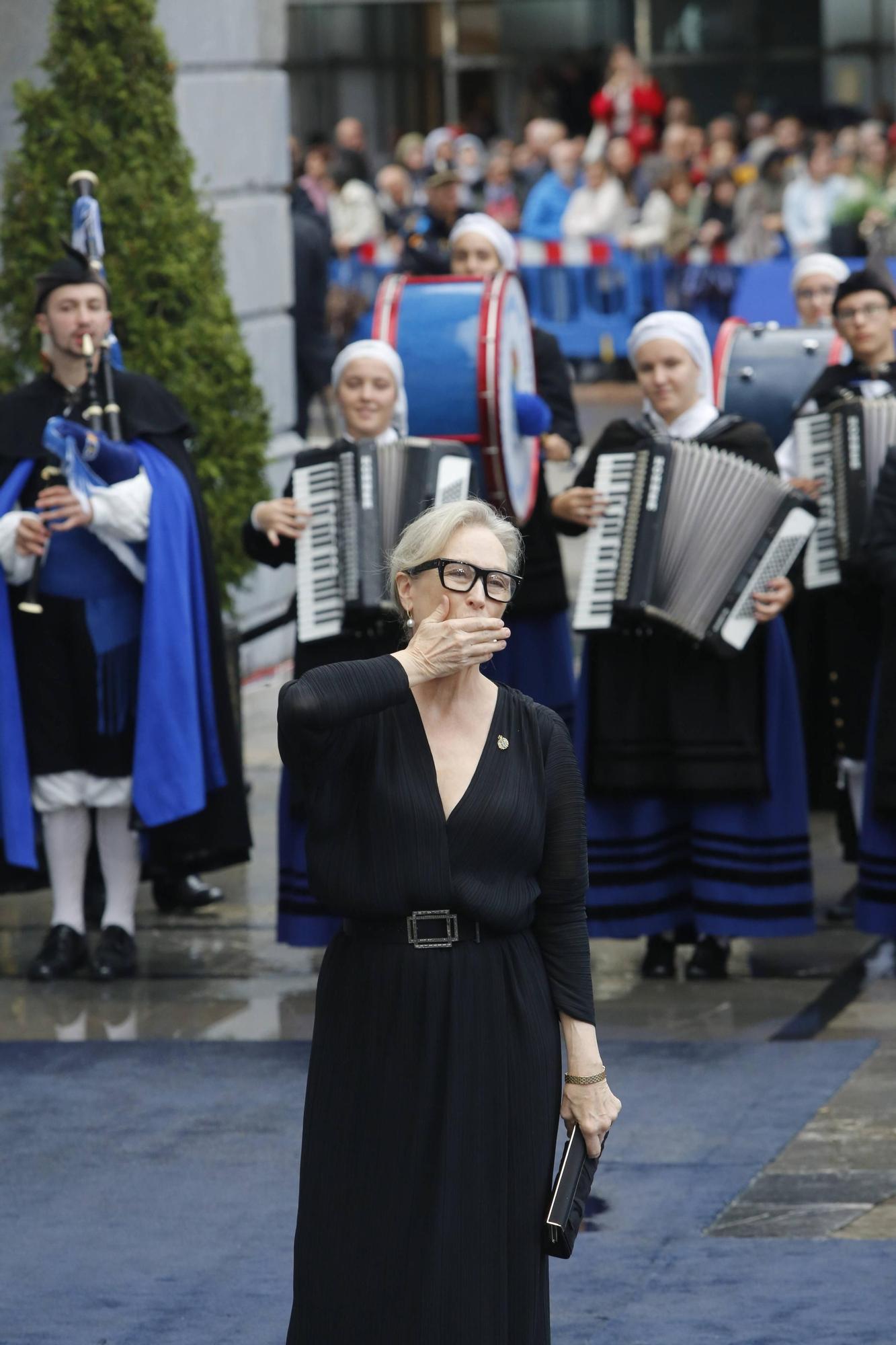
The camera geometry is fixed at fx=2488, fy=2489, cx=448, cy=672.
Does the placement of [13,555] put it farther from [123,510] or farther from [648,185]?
[648,185]

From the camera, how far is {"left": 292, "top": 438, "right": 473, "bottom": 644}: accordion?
672cm

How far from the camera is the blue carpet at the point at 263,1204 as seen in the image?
15.7 feet

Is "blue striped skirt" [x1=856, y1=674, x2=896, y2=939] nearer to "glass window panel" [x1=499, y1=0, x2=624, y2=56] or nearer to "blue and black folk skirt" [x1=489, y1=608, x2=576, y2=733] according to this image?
"blue and black folk skirt" [x1=489, y1=608, x2=576, y2=733]

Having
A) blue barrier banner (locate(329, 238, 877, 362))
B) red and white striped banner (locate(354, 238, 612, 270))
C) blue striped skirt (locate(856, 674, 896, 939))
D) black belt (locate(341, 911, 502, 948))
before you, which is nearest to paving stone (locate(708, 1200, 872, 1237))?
black belt (locate(341, 911, 502, 948))

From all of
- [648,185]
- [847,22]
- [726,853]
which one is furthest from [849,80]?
[726,853]

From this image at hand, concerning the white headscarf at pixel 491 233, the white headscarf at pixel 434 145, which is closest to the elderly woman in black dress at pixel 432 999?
the white headscarf at pixel 491 233

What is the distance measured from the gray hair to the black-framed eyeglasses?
2cm

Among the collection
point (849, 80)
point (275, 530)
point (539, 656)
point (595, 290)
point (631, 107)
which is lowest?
point (539, 656)

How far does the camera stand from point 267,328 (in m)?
11.5

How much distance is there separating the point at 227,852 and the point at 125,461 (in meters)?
1.28

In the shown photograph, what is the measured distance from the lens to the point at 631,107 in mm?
24297

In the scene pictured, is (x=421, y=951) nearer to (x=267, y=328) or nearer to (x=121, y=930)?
(x=121, y=930)

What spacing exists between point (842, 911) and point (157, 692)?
236 centimetres

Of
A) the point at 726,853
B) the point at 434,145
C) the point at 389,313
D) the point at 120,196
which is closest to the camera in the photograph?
the point at 726,853
